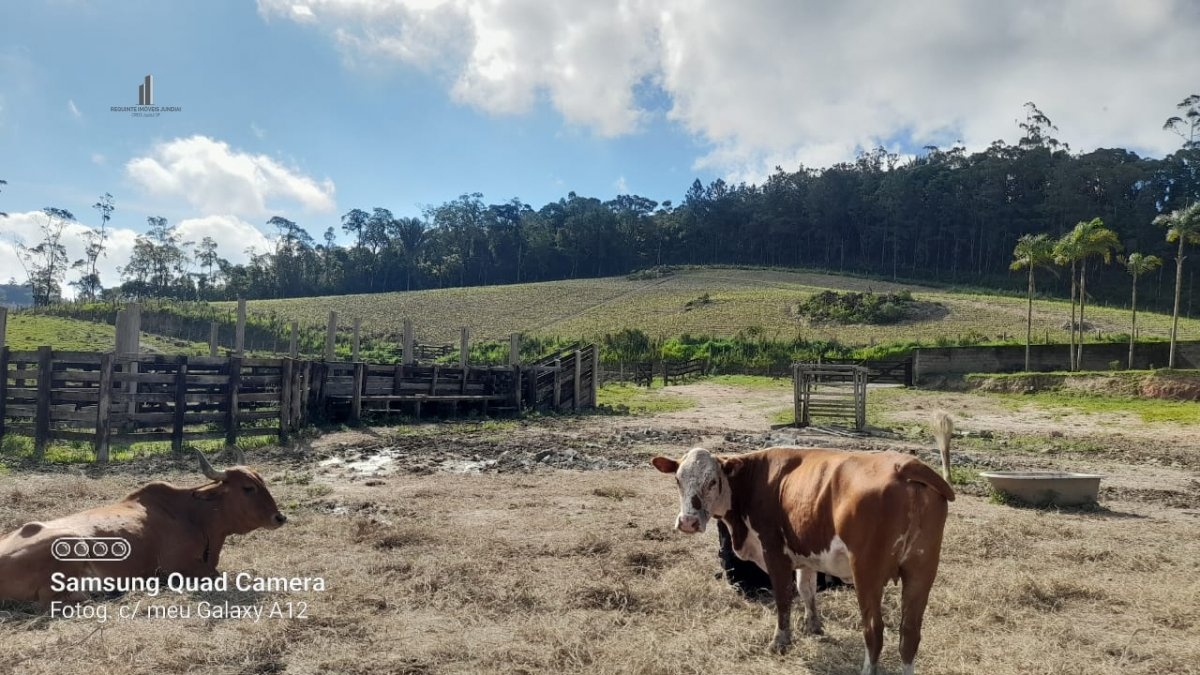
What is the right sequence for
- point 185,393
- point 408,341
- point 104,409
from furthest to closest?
point 408,341, point 185,393, point 104,409

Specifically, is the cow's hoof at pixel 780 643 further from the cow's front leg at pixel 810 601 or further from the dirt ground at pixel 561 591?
the cow's front leg at pixel 810 601

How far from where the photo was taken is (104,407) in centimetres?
1150

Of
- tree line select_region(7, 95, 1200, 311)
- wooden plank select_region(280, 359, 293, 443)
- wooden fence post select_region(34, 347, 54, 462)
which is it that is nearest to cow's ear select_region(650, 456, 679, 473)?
wooden fence post select_region(34, 347, 54, 462)

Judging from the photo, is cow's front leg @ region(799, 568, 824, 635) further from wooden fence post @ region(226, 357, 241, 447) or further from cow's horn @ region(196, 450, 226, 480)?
wooden fence post @ region(226, 357, 241, 447)

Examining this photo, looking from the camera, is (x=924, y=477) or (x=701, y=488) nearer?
(x=924, y=477)

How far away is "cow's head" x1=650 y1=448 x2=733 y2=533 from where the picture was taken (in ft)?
16.3

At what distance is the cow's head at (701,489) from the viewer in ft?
16.3

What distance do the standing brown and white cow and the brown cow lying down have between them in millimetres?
3581

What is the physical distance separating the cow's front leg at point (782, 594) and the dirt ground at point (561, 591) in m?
0.12

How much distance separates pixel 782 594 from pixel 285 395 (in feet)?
41.2

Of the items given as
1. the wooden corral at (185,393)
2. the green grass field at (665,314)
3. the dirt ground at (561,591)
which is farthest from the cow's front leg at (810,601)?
the green grass field at (665,314)

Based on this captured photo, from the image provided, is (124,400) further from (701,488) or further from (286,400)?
(701,488)

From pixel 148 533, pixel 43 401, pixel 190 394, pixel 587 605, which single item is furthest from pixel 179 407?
pixel 587 605

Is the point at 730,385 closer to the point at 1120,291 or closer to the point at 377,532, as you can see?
the point at 377,532
